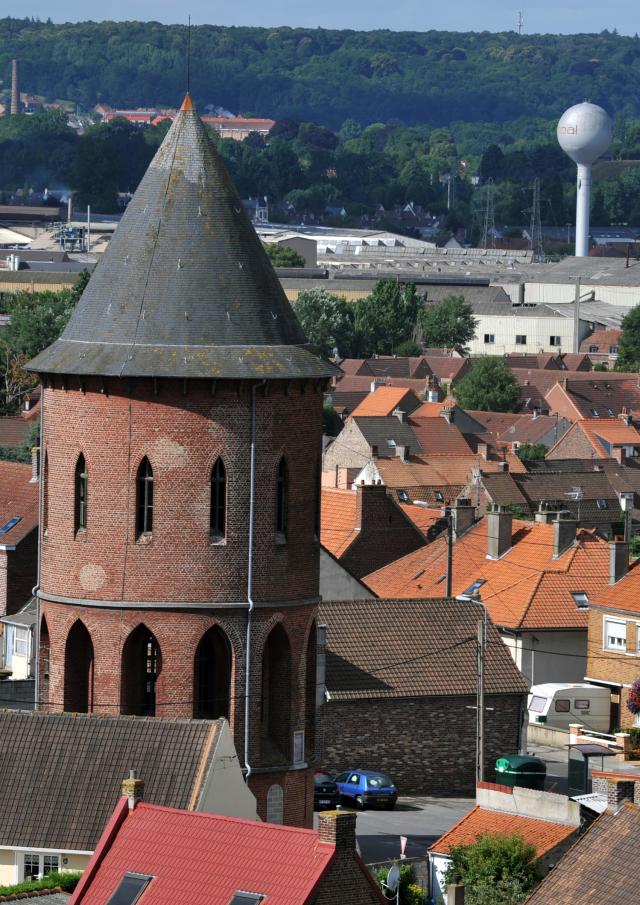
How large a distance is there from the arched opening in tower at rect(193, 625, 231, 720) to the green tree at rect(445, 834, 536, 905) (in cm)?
578

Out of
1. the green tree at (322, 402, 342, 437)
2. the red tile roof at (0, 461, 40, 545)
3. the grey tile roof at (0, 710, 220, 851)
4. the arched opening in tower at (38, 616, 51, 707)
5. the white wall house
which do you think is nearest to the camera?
the grey tile roof at (0, 710, 220, 851)

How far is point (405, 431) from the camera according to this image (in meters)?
114

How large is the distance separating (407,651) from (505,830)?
15.1 meters

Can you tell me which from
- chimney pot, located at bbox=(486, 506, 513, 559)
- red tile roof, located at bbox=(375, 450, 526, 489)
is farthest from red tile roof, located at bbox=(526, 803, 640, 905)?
red tile roof, located at bbox=(375, 450, 526, 489)

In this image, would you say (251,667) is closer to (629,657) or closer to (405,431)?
(629,657)

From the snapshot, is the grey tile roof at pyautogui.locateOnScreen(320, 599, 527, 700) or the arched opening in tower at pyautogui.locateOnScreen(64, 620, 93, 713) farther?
the grey tile roof at pyautogui.locateOnScreen(320, 599, 527, 700)

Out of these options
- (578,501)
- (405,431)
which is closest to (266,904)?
(578,501)

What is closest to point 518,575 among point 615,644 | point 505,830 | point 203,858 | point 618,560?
point 618,560

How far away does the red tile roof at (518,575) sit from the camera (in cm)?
6812

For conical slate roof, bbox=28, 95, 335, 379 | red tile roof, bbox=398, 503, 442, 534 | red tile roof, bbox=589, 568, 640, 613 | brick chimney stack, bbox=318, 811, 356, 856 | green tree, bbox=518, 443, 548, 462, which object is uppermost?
conical slate roof, bbox=28, 95, 335, 379

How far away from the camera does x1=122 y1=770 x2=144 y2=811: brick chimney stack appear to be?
32.2 meters

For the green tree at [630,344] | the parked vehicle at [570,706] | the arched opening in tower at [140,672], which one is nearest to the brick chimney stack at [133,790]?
the arched opening in tower at [140,672]

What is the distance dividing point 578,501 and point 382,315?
300ft

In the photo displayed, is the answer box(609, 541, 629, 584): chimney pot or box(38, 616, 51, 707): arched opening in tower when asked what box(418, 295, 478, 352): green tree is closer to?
box(609, 541, 629, 584): chimney pot
